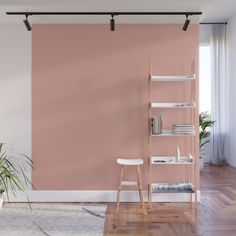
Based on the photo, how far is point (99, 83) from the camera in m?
4.61

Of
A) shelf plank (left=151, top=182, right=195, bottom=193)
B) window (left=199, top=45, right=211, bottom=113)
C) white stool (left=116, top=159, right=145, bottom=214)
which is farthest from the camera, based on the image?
window (left=199, top=45, right=211, bottom=113)

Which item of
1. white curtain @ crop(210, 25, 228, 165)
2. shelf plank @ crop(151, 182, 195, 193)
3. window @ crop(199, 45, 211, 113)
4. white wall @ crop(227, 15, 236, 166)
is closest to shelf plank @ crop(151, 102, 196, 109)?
shelf plank @ crop(151, 182, 195, 193)

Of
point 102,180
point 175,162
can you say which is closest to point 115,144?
point 102,180

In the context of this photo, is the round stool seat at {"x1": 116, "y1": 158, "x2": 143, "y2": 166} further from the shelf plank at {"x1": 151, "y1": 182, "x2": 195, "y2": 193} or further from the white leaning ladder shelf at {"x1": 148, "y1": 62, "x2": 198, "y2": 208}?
the shelf plank at {"x1": 151, "y1": 182, "x2": 195, "y2": 193}

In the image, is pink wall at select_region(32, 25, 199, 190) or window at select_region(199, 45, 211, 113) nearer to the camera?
pink wall at select_region(32, 25, 199, 190)

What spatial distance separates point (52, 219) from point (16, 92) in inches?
73.6

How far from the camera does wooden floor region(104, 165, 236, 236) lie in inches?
134

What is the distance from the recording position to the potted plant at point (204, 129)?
7082 mm

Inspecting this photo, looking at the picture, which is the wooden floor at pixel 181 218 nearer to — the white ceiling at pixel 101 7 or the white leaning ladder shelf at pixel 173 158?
the white leaning ladder shelf at pixel 173 158

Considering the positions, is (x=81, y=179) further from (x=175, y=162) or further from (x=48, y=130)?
(x=175, y=162)

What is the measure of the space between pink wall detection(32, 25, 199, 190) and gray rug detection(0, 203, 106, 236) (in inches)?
16.8

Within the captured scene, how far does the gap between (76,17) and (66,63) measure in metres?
0.64

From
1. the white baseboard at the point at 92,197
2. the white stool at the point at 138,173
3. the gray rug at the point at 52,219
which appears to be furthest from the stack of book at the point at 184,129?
the gray rug at the point at 52,219

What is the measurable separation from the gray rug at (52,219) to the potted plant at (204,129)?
348 centimetres
